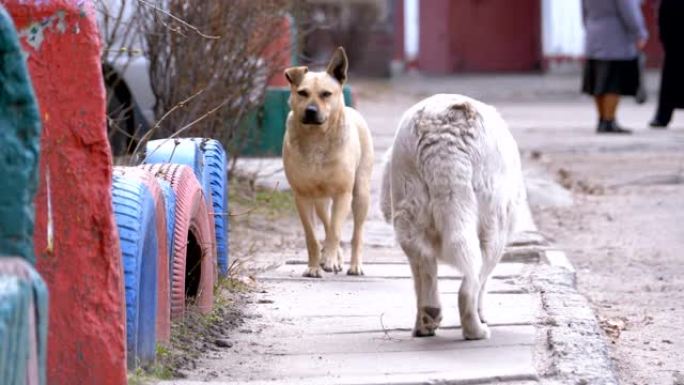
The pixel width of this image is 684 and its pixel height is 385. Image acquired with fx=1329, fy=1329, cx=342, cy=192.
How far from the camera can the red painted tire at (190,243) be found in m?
5.27

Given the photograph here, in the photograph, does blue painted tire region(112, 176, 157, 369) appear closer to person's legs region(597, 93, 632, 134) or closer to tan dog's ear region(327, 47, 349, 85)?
tan dog's ear region(327, 47, 349, 85)

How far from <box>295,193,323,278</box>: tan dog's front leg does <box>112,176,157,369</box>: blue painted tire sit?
259cm

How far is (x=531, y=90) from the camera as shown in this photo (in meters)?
25.8

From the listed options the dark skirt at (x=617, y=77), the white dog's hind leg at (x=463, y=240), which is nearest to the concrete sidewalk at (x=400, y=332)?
the white dog's hind leg at (x=463, y=240)

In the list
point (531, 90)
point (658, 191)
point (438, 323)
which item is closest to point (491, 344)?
point (438, 323)

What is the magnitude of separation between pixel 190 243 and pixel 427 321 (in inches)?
46.5

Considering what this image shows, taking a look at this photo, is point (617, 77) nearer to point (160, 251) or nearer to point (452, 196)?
point (452, 196)

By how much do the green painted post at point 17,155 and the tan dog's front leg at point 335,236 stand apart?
4.22m

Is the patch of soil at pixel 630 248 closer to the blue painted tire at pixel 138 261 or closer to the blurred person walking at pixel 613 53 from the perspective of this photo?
the blue painted tire at pixel 138 261

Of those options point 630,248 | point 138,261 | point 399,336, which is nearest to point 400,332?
point 399,336

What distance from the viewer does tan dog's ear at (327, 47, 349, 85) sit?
24.8ft

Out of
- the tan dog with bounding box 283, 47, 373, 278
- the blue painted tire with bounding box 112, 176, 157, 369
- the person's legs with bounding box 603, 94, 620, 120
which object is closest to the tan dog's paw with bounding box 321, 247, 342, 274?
the tan dog with bounding box 283, 47, 373, 278

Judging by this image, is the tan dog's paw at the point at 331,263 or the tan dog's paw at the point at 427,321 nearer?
the tan dog's paw at the point at 427,321

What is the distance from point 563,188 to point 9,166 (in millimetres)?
8701
